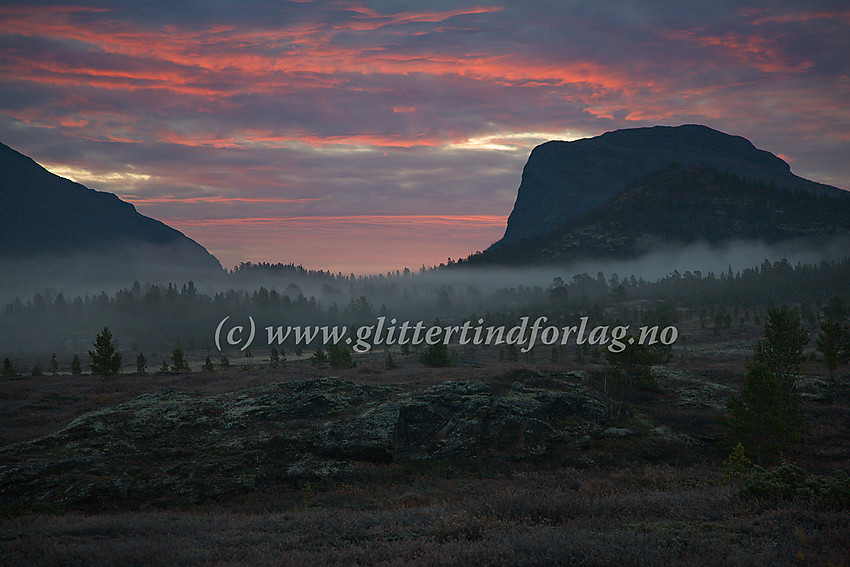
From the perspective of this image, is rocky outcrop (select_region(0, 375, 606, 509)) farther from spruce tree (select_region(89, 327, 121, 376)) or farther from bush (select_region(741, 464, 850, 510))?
spruce tree (select_region(89, 327, 121, 376))

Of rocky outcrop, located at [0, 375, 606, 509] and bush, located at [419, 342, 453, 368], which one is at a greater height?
rocky outcrop, located at [0, 375, 606, 509]

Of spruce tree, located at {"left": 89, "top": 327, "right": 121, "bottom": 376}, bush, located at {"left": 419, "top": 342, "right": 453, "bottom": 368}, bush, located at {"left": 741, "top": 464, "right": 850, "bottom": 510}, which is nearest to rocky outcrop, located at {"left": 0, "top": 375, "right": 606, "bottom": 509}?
bush, located at {"left": 741, "top": 464, "right": 850, "bottom": 510}

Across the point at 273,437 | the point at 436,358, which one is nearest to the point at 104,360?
the point at 273,437

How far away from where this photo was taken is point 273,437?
1080 inches

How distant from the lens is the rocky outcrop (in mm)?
21688

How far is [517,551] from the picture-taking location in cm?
1098

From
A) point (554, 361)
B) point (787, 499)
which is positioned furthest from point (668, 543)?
point (554, 361)

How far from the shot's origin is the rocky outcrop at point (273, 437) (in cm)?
2169

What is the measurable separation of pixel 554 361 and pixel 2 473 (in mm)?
79154

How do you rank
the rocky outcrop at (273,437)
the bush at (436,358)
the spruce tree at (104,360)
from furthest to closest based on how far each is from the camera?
the bush at (436,358)
the spruce tree at (104,360)
the rocky outcrop at (273,437)

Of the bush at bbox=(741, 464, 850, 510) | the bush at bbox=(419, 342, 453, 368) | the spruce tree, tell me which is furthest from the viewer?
the bush at bbox=(419, 342, 453, 368)

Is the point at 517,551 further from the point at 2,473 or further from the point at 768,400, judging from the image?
the point at 768,400

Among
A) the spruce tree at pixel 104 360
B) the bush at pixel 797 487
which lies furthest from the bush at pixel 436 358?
the bush at pixel 797 487

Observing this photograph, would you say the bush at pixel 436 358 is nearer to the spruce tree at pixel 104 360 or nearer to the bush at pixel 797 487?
the spruce tree at pixel 104 360
